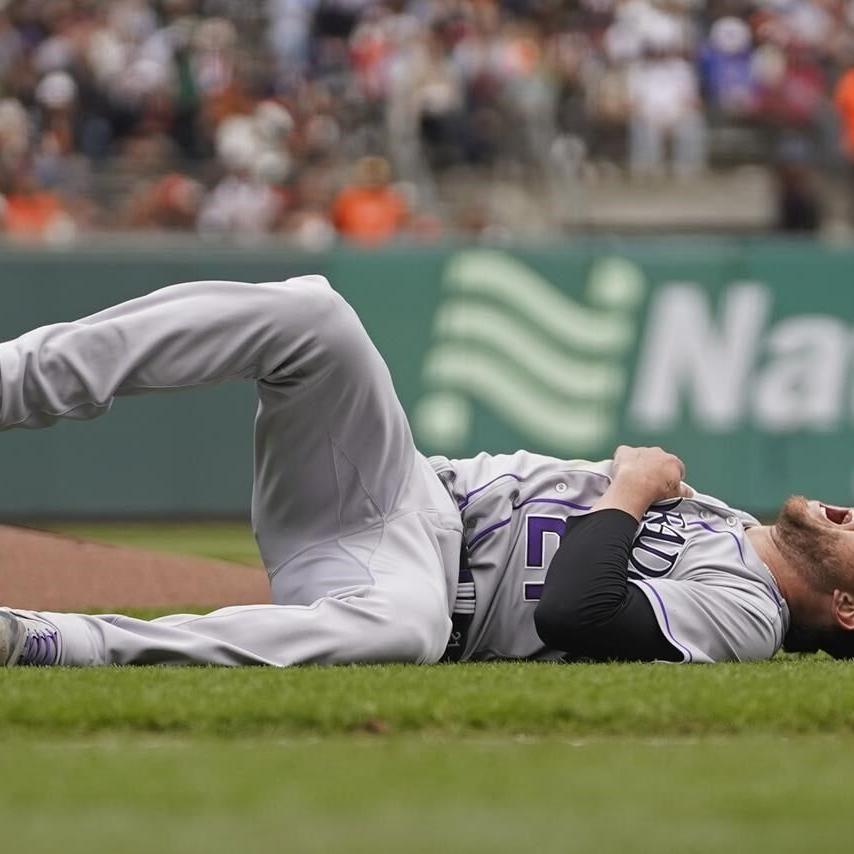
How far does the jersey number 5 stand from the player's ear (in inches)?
29.4

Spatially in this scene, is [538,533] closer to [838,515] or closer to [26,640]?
[838,515]

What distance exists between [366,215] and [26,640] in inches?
413

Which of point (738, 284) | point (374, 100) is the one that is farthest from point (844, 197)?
point (738, 284)

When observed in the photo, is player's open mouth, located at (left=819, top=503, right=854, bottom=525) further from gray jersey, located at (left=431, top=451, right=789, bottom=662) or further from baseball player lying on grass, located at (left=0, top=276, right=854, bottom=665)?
gray jersey, located at (left=431, top=451, right=789, bottom=662)

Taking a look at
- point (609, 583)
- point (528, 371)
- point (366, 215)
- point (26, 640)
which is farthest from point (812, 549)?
point (366, 215)

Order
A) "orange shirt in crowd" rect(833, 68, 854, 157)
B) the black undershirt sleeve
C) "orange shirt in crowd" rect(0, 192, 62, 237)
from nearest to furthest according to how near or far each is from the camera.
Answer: the black undershirt sleeve → "orange shirt in crowd" rect(0, 192, 62, 237) → "orange shirt in crowd" rect(833, 68, 854, 157)

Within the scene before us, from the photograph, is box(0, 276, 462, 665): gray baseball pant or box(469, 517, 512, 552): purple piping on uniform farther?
box(469, 517, 512, 552): purple piping on uniform

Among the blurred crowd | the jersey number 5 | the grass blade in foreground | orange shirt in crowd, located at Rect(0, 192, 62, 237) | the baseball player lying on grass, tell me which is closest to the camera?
the grass blade in foreground

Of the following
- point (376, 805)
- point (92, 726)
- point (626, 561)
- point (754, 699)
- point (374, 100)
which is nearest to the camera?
point (376, 805)

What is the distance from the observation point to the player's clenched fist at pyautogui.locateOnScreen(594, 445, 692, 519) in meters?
4.74

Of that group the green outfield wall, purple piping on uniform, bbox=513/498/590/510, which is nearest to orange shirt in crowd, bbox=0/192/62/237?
the green outfield wall

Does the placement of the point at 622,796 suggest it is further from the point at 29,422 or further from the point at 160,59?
the point at 160,59

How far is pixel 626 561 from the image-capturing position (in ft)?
15.0

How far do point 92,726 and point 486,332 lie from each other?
26.8ft
